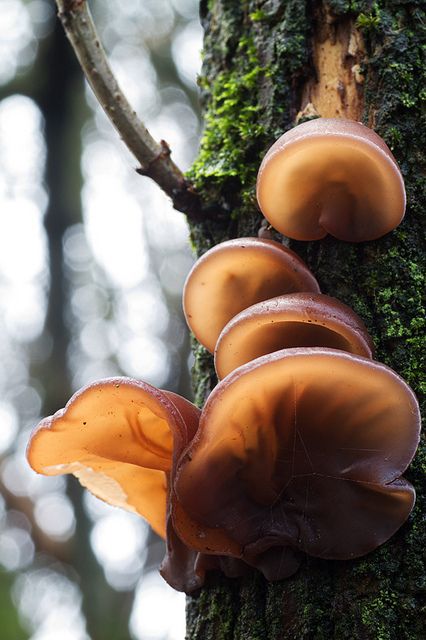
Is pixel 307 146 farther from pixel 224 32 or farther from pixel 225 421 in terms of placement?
pixel 224 32

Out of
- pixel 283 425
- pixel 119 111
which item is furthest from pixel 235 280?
pixel 119 111

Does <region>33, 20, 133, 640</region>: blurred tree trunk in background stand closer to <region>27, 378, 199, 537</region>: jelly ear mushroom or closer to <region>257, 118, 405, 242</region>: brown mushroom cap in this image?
<region>27, 378, 199, 537</region>: jelly ear mushroom

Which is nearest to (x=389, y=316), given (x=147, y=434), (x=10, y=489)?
(x=147, y=434)

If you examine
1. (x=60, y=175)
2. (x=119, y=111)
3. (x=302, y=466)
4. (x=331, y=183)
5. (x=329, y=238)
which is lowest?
(x=60, y=175)

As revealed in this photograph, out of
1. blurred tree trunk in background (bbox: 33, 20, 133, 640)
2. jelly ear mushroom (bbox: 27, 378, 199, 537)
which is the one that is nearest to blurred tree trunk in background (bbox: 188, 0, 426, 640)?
jelly ear mushroom (bbox: 27, 378, 199, 537)

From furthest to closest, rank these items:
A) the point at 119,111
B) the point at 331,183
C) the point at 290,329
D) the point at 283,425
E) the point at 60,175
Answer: the point at 60,175
the point at 119,111
the point at 331,183
the point at 290,329
the point at 283,425

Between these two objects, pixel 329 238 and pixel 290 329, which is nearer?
pixel 290 329

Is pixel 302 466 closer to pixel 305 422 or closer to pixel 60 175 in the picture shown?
pixel 305 422
